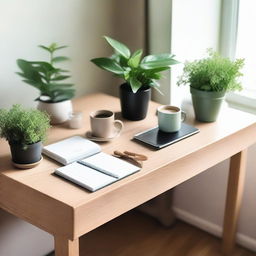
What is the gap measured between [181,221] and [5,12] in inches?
53.1

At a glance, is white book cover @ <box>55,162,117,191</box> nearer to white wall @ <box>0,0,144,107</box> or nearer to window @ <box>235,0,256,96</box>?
white wall @ <box>0,0,144,107</box>

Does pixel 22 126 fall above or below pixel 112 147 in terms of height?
above

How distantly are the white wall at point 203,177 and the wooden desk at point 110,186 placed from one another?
0.25 metres

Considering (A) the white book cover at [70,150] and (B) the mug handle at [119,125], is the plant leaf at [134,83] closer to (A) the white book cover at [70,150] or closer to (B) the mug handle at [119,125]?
(B) the mug handle at [119,125]

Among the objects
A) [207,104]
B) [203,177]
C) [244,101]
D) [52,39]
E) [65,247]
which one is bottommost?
[203,177]

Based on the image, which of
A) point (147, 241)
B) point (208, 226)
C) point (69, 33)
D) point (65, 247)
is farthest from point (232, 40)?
point (65, 247)

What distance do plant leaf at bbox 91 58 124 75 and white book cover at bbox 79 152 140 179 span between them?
0.35 m

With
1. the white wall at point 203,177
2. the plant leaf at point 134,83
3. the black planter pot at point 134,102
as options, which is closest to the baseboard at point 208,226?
the white wall at point 203,177

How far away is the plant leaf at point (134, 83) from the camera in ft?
5.96

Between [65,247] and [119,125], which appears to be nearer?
[65,247]

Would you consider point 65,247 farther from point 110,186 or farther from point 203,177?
point 203,177

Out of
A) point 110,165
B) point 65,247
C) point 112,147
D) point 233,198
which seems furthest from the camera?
point 233,198

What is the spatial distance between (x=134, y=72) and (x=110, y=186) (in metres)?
0.57

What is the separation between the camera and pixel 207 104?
1.91m
